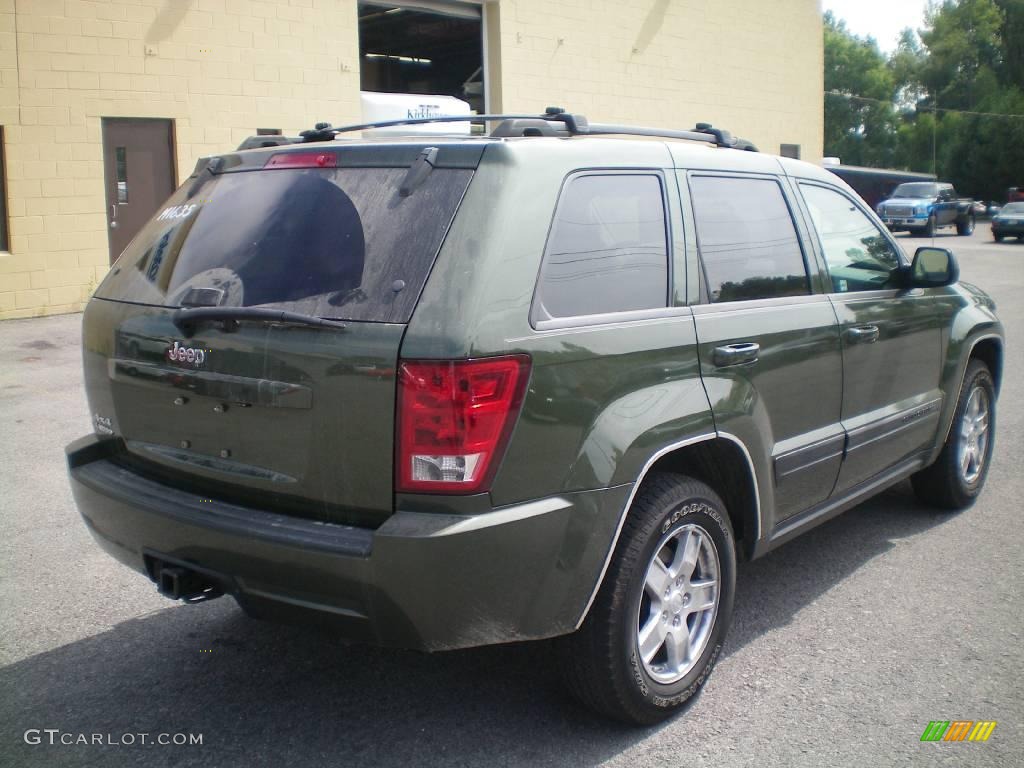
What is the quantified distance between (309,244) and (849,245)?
2599 mm

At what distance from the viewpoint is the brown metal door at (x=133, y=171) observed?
14789 mm

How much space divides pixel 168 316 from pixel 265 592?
37.9 inches

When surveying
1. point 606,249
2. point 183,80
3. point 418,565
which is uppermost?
point 183,80

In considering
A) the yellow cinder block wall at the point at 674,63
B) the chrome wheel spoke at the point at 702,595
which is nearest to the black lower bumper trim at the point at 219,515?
the chrome wheel spoke at the point at 702,595

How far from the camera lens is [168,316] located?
11.1ft

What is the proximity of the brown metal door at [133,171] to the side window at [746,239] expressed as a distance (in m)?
12.5

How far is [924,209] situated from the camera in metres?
35.0

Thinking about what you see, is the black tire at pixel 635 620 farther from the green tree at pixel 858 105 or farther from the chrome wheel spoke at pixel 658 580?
the green tree at pixel 858 105

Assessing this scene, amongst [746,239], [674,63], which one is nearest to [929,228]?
[674,63]

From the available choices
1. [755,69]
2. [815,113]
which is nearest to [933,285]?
[755,69]

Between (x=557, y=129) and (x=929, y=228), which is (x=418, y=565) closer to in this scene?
(x=557, y=129)

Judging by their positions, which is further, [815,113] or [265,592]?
[815,113]

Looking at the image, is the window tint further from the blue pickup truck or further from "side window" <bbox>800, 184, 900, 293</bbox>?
the blue pickup truck

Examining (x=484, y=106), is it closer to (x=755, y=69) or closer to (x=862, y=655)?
(x=755, y=69)
